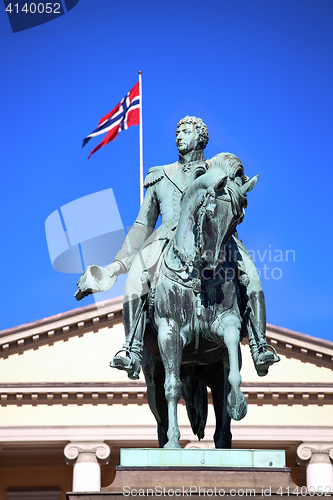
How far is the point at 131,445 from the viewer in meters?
41.0

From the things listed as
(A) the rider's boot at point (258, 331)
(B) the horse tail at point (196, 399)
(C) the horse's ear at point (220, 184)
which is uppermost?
(C) the horse's ear at point (220, 184)

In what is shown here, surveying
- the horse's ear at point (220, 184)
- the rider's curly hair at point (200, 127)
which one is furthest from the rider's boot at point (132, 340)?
the rider's curly hair at point (200, 127)

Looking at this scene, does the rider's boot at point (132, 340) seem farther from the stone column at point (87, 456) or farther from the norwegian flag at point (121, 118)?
the stone column at point (87, 456)

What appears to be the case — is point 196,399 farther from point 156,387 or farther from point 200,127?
point 200,127

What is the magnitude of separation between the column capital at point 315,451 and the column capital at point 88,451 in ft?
27.9

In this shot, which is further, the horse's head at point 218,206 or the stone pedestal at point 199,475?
the horse's head at point 218,206

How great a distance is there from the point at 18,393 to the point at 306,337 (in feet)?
42.8

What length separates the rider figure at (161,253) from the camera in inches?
358

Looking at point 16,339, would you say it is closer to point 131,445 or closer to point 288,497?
point 131,445

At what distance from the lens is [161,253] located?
9445 mm

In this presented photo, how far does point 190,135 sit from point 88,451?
3228 cm

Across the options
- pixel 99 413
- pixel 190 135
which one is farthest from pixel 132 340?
pixel 99 413

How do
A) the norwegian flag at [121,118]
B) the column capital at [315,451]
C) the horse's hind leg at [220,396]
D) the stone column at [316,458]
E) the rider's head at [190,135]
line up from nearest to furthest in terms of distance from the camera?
1. the horse's hind leg at [220,396]
2. the rider's head at [190,135]
3. the stone column at [316,458]
4. the column capital at [315,451]
5. the norwegian flag at [121,118]

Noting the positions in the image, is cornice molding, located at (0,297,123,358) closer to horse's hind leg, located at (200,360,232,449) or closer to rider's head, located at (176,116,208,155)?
rider's head, located at (176,116,208,155)
